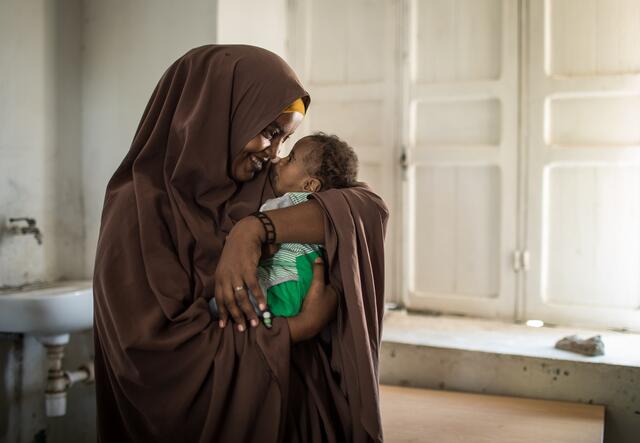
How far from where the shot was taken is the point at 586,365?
2.58 m

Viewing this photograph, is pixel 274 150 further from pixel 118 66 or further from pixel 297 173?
pixel 118 66

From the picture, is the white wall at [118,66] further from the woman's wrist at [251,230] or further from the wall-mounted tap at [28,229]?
the woman's wrist at [251,230]

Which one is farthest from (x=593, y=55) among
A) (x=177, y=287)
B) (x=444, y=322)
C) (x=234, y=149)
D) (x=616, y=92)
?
(x=177, y=287)

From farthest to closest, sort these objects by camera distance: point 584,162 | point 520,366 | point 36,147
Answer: point 584,162 → point 36,147 → point 520,366

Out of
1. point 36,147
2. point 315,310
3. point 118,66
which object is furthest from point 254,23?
point 315,310

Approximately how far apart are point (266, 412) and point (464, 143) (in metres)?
2.28

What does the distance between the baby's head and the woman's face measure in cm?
5

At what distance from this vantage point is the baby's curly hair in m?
1.64

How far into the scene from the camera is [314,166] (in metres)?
1.64

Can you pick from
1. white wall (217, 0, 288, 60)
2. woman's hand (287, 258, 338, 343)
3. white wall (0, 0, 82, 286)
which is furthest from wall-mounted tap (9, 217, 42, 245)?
woman's hand (287, 258, 338, 343)

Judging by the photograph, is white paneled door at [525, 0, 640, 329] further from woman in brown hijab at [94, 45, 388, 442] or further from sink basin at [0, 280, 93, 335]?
sink basin at [0, 280, 93, 335]

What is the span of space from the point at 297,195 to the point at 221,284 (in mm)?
304

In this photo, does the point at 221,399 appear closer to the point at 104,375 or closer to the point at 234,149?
the point at 104,375

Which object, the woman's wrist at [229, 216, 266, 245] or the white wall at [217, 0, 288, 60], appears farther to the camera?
the white wall at [217, 0, 288, 60]
